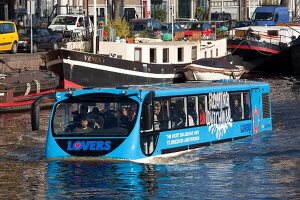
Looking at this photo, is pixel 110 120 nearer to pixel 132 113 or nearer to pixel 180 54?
pixel 132 113

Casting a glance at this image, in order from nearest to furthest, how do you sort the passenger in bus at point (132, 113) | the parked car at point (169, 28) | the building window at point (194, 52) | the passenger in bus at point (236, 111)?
the passenger in bus at point (132, 113)
the passenger in bus at point (236, 111)
the building window at point (194, 52)
the parked car at point (169, 28)

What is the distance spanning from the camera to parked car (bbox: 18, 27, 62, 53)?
5005cm

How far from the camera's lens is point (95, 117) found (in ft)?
68.2

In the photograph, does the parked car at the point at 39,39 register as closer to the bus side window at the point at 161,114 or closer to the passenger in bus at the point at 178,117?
the passenger in bus at the point at 178,117

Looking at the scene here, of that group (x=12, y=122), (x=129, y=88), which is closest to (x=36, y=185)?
(x=129, y=88)

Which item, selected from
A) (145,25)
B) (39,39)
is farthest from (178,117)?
(145,25)

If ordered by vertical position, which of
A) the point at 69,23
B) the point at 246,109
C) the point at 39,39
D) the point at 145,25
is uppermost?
the point at 69,23

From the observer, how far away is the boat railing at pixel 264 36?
189ft

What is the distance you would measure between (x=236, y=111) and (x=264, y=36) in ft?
112

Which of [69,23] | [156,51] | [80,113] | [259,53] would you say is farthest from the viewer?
[69,23]

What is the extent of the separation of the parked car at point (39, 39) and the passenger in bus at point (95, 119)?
2942 centimetres

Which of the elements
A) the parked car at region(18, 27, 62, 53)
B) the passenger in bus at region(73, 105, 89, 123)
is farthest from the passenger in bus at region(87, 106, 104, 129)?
the parked car at region(18, 27, 62, 53)

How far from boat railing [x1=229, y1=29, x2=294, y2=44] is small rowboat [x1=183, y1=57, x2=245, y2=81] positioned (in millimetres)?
10258

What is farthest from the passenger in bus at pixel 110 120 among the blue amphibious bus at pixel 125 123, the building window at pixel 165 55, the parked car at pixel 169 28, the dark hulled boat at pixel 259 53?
the parked car at pixel 169 28
